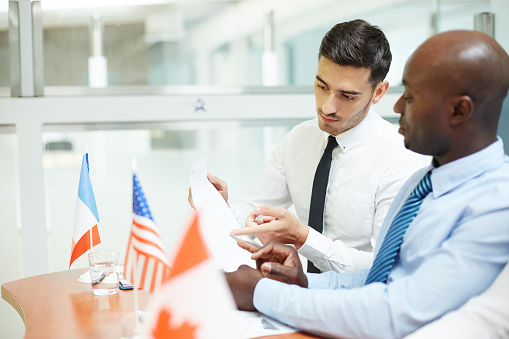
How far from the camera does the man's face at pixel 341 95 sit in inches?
78.7

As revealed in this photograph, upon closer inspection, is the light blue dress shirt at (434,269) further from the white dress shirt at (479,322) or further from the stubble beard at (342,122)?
the stubble beard at (342,122)

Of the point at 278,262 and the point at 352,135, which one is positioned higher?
the point at 352,135

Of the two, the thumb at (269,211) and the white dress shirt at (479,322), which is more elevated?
the thumb at (269,211)

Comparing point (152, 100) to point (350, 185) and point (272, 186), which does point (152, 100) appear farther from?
point (350, 185)

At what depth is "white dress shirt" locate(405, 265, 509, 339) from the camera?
3.51ft

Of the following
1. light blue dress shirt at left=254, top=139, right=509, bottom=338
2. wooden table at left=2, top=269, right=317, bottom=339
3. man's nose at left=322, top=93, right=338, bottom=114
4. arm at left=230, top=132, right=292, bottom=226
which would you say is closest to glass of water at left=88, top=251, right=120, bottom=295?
wooden table at left=2, top=269, right=317, bottom=339

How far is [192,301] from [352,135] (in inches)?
54.8

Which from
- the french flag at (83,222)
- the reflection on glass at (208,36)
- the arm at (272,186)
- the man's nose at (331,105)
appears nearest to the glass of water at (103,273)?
the french flag at (83,222)

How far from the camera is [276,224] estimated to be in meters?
1.72

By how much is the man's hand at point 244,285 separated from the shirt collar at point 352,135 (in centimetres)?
90

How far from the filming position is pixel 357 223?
2.07m

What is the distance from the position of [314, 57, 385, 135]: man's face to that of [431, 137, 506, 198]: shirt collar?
79 centimetres

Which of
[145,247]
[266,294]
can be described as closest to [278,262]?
[266,294]

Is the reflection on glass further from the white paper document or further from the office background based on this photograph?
the white paper document
